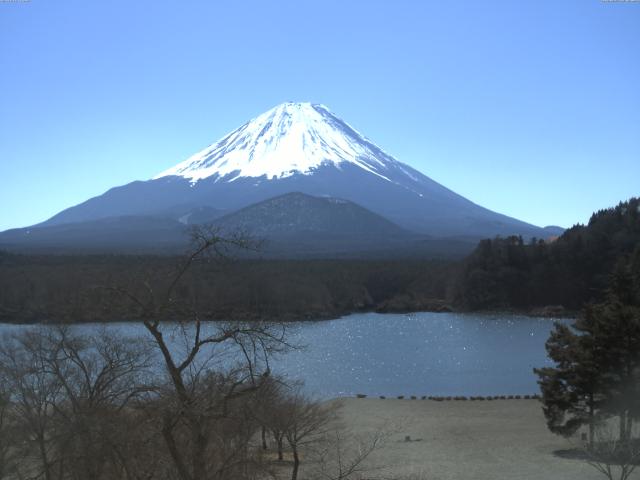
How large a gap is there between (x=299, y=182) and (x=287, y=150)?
35.4ft

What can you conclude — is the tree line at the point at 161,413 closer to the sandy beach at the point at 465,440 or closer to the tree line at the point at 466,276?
the sandy beach at the point at 465,440

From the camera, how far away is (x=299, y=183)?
464ft

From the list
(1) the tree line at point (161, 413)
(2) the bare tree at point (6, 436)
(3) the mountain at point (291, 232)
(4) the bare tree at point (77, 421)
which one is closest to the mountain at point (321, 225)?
(3) the mountain at point (291, 232)

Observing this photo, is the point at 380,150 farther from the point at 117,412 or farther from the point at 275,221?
the point at 117,412

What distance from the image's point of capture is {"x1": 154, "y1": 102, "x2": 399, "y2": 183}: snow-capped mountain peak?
486 feet

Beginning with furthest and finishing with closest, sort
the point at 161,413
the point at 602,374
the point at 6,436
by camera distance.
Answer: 1. the point at 602,374
2. the point at 6,436
3. the point at 161,413

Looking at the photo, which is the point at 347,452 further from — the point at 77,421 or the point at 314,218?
the point at 314,218

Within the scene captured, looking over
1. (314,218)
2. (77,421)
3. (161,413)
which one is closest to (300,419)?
(77,421)

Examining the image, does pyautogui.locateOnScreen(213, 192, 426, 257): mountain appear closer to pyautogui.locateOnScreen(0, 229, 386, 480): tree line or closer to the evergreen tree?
the evergreen tree

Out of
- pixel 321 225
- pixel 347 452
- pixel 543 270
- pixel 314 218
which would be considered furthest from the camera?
pixel 314 218

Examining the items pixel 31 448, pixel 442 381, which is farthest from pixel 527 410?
pixel 31 448

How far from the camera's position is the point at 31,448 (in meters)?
8.56

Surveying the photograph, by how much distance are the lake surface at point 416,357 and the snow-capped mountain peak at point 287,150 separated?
336ft

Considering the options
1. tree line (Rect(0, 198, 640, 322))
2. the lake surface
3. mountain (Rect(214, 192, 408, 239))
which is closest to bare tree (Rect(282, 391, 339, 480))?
→ the lake surface
